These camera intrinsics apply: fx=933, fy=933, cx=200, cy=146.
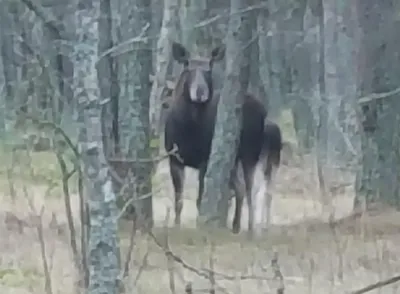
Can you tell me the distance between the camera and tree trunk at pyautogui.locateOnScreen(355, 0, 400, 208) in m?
8.91

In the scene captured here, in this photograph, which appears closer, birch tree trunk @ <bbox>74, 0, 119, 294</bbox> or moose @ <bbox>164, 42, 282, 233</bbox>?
birch tree trunk @ <bbox>74, 0, 119, 294</bbox>

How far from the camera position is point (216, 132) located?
7609mm

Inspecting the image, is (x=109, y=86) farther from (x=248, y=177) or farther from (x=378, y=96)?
(x=378, y=96)

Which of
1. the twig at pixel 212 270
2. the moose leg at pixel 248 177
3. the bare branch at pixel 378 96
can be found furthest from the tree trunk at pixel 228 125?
the twig at pixel 212 270

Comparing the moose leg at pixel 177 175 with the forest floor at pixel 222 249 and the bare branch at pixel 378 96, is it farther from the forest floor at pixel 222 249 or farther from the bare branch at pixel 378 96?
the bare branch at pixel 378 96

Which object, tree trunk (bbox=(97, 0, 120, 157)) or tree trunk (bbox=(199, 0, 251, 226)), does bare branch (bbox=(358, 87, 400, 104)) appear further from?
tree trunk (bbox=(97, 0, 120, 157))

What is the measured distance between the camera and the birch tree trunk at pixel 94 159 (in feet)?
11.3

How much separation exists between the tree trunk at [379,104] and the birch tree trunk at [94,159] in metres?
5.03

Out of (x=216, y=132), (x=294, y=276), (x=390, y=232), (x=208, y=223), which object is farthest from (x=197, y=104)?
(x=294, y=276)

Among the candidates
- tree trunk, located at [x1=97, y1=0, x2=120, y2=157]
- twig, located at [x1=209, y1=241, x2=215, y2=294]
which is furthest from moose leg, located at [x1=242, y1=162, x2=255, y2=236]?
twig, located at [x1=209, y1=241, x2=215, y2=294]

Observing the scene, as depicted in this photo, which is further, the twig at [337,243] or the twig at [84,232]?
the twig at [337,243]

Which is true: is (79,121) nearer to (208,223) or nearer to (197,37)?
(208,223)

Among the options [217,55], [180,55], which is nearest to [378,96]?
[217,55]

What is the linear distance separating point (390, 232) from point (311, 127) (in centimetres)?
484
